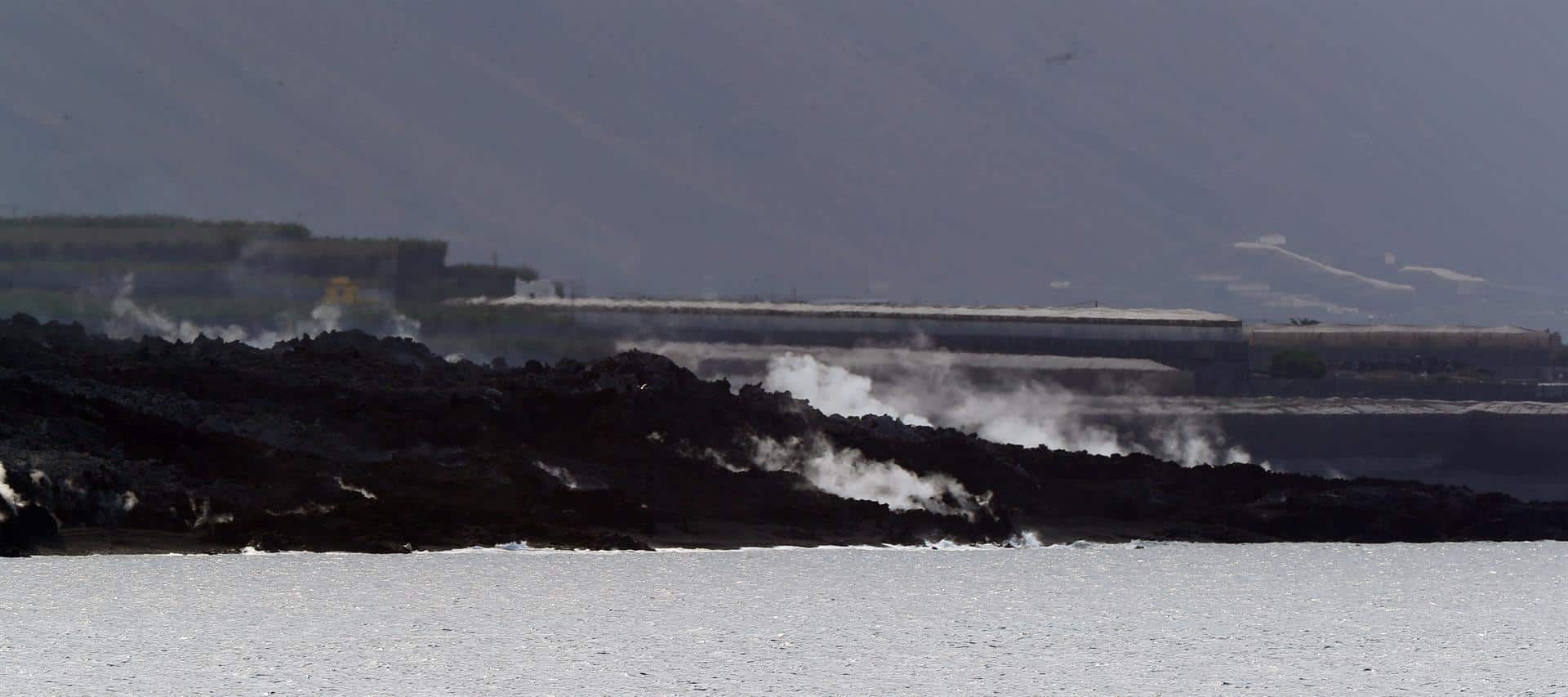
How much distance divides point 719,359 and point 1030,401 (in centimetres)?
644

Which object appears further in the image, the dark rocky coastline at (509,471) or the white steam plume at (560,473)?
the white steam plume at (560,473)

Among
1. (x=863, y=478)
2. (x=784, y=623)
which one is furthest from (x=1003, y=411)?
(x=784, y=623)

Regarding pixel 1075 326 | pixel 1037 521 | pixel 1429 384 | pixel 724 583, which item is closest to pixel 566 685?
pixel 724 583

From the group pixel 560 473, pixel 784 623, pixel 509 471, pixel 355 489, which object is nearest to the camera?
pixel 784 623

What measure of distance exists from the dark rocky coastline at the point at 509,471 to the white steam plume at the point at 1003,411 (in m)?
1.89

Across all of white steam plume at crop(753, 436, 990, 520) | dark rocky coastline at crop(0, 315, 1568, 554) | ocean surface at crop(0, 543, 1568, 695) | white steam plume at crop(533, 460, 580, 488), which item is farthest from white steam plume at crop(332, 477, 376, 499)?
white steam plume at crop(753, 436, 990, 520)

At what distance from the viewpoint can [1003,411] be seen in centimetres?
4225

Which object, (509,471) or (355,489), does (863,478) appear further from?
(355,489)

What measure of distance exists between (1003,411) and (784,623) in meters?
17.3

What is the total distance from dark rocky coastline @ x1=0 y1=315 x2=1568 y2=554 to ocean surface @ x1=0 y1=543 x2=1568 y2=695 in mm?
915

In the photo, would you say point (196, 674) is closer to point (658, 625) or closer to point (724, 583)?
point (658, 625)

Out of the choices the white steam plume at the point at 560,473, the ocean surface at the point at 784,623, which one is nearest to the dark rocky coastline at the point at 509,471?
the white steam plume at the point at 560,473

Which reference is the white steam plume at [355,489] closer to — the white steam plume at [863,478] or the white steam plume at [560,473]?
the white steam plume at [560,473]

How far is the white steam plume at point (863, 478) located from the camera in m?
36.8
